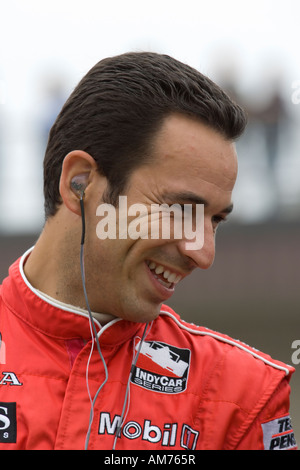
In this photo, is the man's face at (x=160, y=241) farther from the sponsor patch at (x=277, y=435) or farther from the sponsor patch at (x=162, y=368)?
the sponsor patch at (x=277, y=435)

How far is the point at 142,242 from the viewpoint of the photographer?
2.75 m

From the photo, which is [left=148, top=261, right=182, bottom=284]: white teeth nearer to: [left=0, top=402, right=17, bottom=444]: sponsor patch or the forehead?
the forehead

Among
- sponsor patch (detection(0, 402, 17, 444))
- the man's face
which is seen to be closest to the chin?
the man's face

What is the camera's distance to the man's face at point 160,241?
9.07 feet

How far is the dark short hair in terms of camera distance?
2.83m

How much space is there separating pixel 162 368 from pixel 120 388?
188mm

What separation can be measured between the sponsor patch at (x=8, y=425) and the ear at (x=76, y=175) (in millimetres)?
684

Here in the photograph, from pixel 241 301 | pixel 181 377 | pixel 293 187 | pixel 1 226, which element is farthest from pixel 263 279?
pixel 181 377

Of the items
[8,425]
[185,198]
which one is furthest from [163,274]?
[8,425]

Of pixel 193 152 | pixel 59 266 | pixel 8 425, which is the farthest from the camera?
pixel 59 266

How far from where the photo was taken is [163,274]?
2818 mm

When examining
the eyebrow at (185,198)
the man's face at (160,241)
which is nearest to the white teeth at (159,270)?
the man's face at (160,241)

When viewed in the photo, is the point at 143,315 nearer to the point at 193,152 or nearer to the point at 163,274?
the point at 163,274
